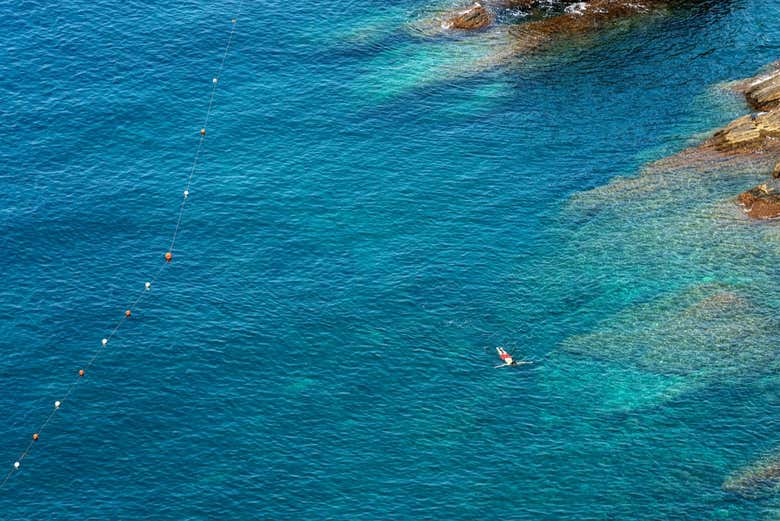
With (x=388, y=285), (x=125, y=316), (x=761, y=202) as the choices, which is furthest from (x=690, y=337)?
(x=125, y=316)

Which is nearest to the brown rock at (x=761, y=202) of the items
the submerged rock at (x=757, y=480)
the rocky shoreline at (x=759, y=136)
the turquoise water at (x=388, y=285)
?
the rocky shoreline at (x=759, y=136)

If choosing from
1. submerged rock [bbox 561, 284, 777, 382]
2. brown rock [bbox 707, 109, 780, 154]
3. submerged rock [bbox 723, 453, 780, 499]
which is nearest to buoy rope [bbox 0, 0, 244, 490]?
submerged rock [bbox 561, 284, 777, 382]

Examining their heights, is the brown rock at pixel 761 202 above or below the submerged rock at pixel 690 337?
above

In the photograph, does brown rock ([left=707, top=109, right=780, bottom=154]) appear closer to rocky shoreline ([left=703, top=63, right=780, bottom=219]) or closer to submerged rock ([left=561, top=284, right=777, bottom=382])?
rocky shoreline ([left=703, top=63, right=780, bottom=219])

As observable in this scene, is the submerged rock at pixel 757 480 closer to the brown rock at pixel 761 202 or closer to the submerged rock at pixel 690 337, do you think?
the submerged rock at pixel 690 337

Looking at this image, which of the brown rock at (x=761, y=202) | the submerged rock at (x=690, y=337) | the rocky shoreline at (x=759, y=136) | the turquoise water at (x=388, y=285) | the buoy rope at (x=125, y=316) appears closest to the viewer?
the turquoise water at (x=388, y=285)

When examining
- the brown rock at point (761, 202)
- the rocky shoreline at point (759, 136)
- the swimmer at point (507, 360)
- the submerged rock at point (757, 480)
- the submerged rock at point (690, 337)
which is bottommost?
the submerged rock at point (757, 480)
